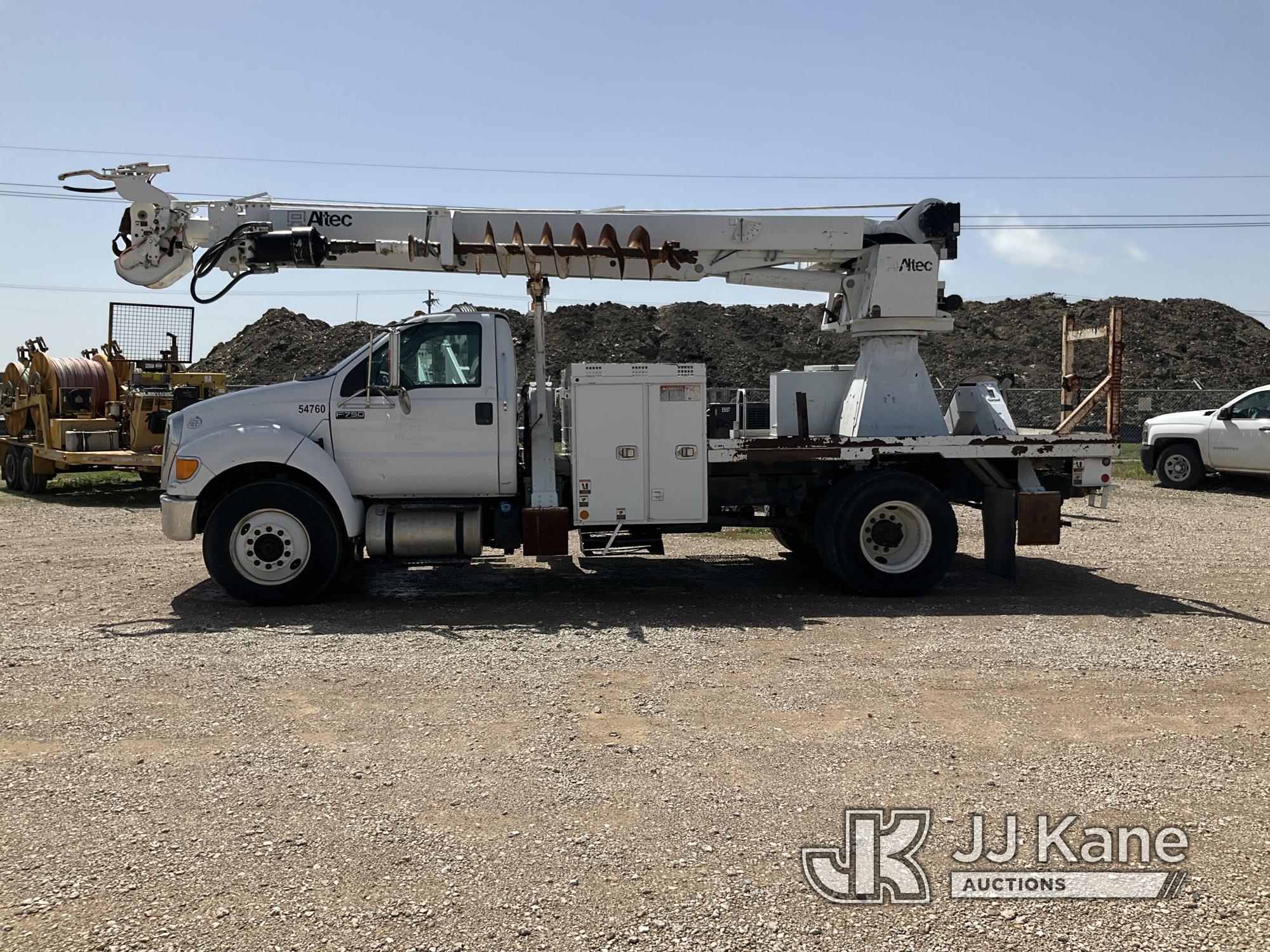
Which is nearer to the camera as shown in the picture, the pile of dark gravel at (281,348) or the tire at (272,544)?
the tire at (272,544)

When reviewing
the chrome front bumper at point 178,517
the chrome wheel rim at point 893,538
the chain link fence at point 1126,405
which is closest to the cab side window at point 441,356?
the chrome front bumper at point 178,517

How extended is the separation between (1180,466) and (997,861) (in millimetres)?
16541

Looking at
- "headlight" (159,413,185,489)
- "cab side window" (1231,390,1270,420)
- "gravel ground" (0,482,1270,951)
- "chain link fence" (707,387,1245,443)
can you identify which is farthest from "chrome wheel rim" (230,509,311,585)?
"chain link fence" (707,387,1245,443)

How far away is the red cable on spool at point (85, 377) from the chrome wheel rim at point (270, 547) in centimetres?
1117

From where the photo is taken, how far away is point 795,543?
11.0m

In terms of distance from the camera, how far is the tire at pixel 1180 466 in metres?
18.1

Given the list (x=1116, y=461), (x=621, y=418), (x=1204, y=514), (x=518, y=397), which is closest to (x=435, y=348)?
(x=518, y=397)

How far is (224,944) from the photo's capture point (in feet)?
11.2

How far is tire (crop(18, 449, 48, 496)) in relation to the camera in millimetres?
17828

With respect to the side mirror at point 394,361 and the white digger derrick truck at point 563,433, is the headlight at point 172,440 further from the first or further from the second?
the side mirror at point 394,361

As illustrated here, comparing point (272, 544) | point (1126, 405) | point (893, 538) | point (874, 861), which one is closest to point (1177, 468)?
point (893, 538)

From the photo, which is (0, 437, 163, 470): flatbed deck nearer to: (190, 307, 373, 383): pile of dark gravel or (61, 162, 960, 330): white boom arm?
(61, 162, 960, 330): white boom arm

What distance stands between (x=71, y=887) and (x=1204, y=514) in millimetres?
15188

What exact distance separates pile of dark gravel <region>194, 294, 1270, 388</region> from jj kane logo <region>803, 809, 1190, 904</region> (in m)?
33.0
